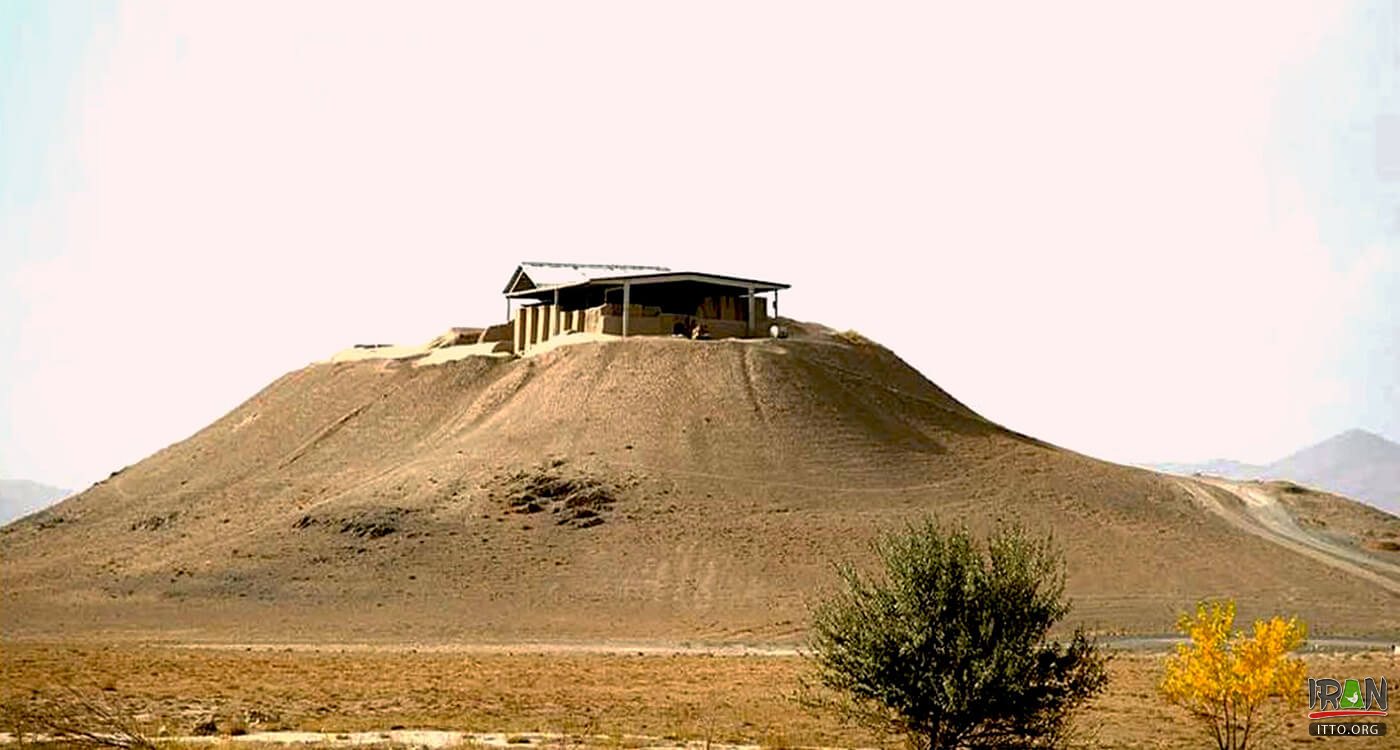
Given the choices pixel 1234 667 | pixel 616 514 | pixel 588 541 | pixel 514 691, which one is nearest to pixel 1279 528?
pixel 616 514

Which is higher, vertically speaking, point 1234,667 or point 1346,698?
point 1234,667

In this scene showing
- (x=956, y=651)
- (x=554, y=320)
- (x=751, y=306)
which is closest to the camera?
(x=956, y=651)

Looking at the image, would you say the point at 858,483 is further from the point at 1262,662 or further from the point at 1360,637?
the point at 1262,662

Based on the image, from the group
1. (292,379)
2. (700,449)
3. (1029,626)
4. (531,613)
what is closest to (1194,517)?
(700,449)

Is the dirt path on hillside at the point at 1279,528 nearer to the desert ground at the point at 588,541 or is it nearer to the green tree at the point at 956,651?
the desert ground at the point at 588,541

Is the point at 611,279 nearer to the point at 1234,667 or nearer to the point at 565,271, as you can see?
the point at 565,271

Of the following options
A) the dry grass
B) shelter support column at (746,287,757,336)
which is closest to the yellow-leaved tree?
the dry grass

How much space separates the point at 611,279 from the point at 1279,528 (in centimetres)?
2999

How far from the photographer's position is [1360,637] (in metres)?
42.1

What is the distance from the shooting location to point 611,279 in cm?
6625

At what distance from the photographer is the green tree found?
17.3m

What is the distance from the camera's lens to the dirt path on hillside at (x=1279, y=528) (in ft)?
170

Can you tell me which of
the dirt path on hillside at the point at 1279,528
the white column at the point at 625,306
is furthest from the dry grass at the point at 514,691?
the white column at the point at 625,306

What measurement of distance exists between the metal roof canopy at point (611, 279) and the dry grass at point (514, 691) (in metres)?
31.3
